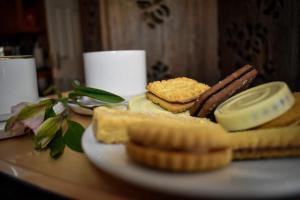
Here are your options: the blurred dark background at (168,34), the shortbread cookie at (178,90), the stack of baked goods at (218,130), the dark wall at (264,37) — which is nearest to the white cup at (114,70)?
the shortbread cookie at (178,90)

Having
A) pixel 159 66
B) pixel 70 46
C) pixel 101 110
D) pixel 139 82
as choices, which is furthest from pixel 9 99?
pixel 70 46

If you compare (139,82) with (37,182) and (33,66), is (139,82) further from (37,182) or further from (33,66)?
(37,182)

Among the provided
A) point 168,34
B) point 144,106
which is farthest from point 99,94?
point 168,34

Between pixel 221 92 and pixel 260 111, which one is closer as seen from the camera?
pixel 260 111

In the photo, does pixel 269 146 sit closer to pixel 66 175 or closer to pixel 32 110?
pixel 66 175

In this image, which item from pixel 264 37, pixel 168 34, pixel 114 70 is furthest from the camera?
pixel 168 34

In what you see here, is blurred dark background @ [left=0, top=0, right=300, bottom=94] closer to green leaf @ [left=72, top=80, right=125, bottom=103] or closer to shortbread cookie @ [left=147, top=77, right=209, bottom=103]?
shortbread cookie @ [left=147, top=77, right=209, bottom=103]
